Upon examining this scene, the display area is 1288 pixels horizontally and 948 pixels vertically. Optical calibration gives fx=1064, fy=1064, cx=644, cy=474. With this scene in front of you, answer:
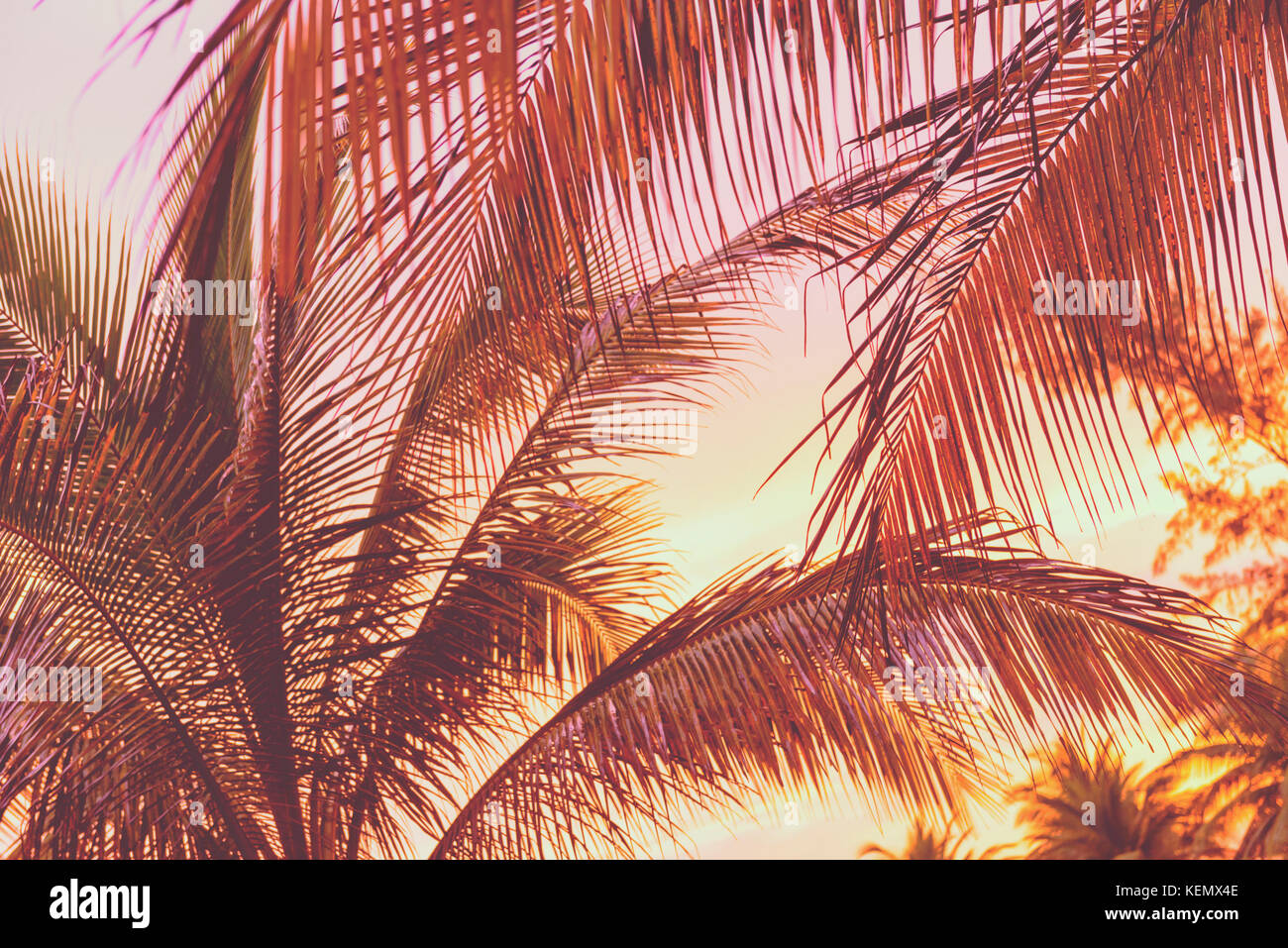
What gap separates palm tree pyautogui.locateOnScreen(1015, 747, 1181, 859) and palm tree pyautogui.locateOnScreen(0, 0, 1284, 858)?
431 inches

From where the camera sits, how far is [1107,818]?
1415cm

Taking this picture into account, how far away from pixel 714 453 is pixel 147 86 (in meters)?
4.18

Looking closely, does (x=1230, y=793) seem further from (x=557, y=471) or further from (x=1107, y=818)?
(x=557, y=471)

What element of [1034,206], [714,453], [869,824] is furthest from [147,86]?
[869,824]

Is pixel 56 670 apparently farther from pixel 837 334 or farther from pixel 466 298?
pixel 837 334

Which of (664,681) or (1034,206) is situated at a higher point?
(1034,206)

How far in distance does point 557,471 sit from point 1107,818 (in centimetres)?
1308

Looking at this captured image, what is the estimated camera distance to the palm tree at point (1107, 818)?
43.9 feet

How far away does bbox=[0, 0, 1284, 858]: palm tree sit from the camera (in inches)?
50.5

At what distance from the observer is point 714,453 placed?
24.7 ft

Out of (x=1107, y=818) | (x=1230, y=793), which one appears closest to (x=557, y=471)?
(x=1230, y=793)

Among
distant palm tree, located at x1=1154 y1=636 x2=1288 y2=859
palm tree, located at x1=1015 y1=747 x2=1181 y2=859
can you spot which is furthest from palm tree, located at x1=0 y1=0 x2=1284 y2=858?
palm tree, located at x1=1015 y1=747 x2=1181 y2=859
